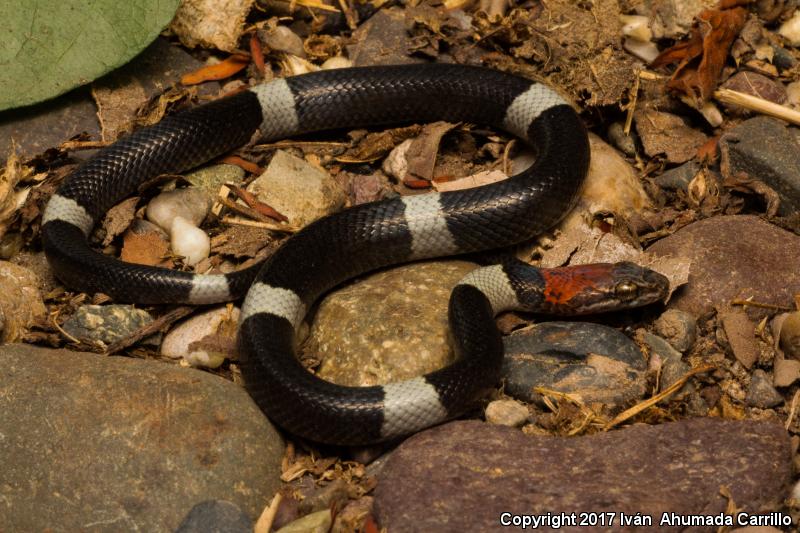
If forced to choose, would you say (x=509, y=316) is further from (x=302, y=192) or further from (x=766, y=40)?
(x=766, y=40)

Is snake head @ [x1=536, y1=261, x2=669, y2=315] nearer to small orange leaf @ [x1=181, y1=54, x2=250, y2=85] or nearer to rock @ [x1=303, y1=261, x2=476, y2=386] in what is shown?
rock @ [x1=303, y1=261, x2=476, y2=386]

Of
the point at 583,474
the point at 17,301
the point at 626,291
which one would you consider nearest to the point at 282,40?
the point at 17,301

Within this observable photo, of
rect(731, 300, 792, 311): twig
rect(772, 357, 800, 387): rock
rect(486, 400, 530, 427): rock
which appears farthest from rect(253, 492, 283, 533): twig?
rect(731, 300, 792, 311): twig

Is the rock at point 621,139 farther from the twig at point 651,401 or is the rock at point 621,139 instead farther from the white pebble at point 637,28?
the twig at point 651,401

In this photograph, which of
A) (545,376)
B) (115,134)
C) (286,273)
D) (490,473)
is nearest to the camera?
(490,473)

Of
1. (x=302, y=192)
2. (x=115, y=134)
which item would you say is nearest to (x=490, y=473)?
(x=302, y=192)

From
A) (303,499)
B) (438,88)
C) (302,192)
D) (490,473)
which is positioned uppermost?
(438,88)
